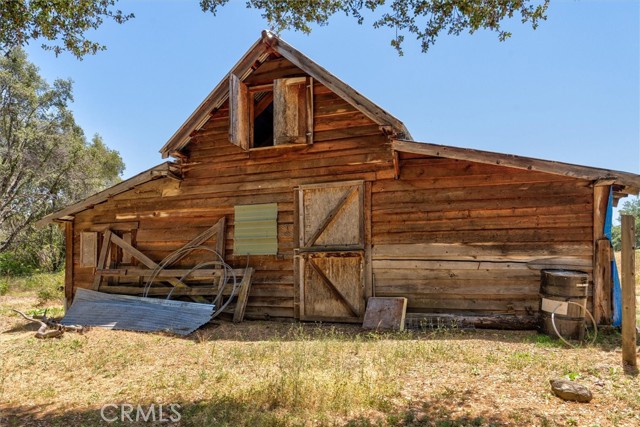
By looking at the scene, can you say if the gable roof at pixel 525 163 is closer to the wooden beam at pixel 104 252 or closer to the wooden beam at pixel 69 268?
the wooden beam at pixel 104 252

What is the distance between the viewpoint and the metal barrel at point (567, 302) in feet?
23.0

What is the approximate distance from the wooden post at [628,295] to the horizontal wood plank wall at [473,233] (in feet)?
7.25

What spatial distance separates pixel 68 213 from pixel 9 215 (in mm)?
19015

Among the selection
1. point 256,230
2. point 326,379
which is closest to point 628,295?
point 326,379

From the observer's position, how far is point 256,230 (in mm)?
9992

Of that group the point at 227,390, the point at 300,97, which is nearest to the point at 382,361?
the point at 227,390

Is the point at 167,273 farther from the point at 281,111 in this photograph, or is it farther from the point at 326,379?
the point at 326,379

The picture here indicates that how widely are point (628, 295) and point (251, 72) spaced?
8.95 m

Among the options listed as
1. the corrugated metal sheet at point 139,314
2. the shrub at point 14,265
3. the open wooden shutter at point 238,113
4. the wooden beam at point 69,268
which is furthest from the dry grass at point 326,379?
the shrub at point 14,265

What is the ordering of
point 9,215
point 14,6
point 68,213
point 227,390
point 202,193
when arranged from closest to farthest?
point 227,390 < point 14,6 < point 202,193 < point 68,213 < point 9,215

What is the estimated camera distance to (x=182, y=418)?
4203 mm

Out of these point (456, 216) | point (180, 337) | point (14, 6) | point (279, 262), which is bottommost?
point (180, 337)

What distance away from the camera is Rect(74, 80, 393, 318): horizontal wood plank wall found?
9.46 meters

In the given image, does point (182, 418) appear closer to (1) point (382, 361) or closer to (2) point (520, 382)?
(1) point (382, 361)
